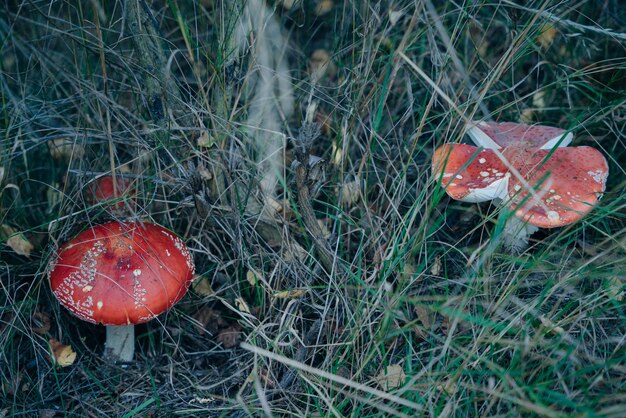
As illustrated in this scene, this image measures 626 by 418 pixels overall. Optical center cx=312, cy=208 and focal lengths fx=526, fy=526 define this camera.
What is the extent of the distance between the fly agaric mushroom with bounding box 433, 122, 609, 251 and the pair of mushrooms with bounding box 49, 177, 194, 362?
1.09 meters

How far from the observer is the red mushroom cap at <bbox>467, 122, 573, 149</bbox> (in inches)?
85.5

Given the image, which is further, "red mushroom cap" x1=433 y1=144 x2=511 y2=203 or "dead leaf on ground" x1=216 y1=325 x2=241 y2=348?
"dead leaf on ground" x1=216 y1=325 x2=241 y2=348

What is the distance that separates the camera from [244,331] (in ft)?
7.53

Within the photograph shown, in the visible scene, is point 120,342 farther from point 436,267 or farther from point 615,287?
point 615,287

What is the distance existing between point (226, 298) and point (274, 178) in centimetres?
59

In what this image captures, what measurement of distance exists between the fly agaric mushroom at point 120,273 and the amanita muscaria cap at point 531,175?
3.60 ft

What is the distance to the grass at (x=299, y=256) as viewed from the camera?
1872mm

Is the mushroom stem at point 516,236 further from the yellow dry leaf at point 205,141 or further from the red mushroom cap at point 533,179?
the yellow dry leaf at point 205,141

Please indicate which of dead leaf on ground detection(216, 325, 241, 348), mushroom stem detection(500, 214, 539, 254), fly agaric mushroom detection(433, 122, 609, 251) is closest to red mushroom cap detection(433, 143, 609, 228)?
fly agaric mushroom detection(433, 122, 609, 251)

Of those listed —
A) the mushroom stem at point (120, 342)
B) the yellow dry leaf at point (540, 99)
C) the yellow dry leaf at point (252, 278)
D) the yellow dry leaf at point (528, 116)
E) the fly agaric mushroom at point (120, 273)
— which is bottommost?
the mushroom stem at point (120, 342)

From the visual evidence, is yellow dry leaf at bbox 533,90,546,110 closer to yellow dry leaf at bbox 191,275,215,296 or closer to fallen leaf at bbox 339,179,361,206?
fallen leaf at bbox 339,179,361,206

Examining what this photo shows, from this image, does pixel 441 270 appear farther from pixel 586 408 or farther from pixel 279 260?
pixel 586 408

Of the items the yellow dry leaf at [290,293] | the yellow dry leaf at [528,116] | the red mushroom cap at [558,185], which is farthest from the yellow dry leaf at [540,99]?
the yellow dry leaf at [290,293]

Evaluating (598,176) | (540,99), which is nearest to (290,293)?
(598,176)
